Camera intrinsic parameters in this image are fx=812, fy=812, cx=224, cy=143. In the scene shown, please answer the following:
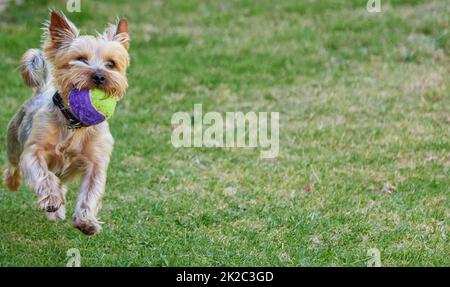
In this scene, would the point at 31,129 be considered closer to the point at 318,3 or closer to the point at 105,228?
the point at 105,228

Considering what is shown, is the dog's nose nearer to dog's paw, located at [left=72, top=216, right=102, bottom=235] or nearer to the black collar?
the black collar

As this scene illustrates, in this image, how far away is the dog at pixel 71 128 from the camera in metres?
6.08

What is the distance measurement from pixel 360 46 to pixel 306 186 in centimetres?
558

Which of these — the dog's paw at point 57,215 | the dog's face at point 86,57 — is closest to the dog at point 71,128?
the dog's face at point 86,57

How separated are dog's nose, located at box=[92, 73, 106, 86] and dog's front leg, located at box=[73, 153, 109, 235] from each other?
720 mm

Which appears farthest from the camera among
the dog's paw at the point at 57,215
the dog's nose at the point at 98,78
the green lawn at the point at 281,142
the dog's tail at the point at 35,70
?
the dog's tail at the point at 35,70

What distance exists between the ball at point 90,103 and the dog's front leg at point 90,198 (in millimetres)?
499

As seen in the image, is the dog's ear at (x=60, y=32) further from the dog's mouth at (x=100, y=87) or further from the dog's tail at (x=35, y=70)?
the dog's tail at (x=35, y=70)

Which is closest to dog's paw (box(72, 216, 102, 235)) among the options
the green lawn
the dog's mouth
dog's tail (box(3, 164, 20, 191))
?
the green lawn

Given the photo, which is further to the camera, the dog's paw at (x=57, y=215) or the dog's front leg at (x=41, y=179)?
the dog's paw at (x=57, y=215)

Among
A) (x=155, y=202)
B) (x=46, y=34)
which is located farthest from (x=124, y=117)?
(x=46, y=34)

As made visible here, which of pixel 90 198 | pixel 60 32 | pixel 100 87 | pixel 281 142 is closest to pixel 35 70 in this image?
pixel 60 32

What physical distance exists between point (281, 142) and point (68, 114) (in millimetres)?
3709

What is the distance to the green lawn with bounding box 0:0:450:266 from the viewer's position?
6602 mm
